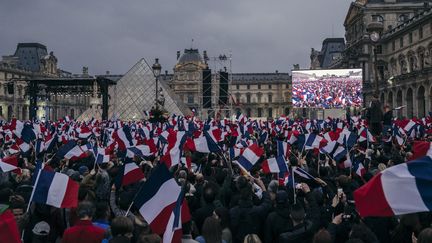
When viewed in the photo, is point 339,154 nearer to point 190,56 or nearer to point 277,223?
point 277,223

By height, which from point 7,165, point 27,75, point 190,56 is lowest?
point 7,165

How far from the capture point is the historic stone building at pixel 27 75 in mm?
78938

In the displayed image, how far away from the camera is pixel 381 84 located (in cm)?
5431

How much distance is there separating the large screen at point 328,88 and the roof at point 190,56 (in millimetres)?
60045

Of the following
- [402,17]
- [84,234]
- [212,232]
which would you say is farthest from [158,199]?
[402,17]

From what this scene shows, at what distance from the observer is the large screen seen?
4394 cm

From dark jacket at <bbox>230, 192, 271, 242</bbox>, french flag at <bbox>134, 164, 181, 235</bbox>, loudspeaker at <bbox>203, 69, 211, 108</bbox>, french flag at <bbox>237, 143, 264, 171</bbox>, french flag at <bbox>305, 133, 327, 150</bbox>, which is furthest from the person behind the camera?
loudspeaker at <bbox>203, 69, 211, 108</bbox>

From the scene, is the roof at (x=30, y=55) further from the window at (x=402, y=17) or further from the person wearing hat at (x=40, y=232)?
the person wearing hat at (x=40, y=232)

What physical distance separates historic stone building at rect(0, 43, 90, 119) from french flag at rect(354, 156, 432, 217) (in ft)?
261

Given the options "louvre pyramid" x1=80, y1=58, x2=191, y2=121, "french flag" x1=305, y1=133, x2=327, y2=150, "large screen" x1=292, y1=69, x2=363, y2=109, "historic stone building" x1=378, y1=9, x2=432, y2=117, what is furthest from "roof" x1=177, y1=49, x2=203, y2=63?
"french flag" x1=305, y1=133, x2=327, y2=150

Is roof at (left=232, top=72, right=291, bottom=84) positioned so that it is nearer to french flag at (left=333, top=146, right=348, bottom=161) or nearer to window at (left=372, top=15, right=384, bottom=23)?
window at (left=372, top=15, right=384, bottom=23)

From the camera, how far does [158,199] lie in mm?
4477

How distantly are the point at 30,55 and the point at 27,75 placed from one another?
1075 centimetres

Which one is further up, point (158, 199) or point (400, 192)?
point (400, 192)
